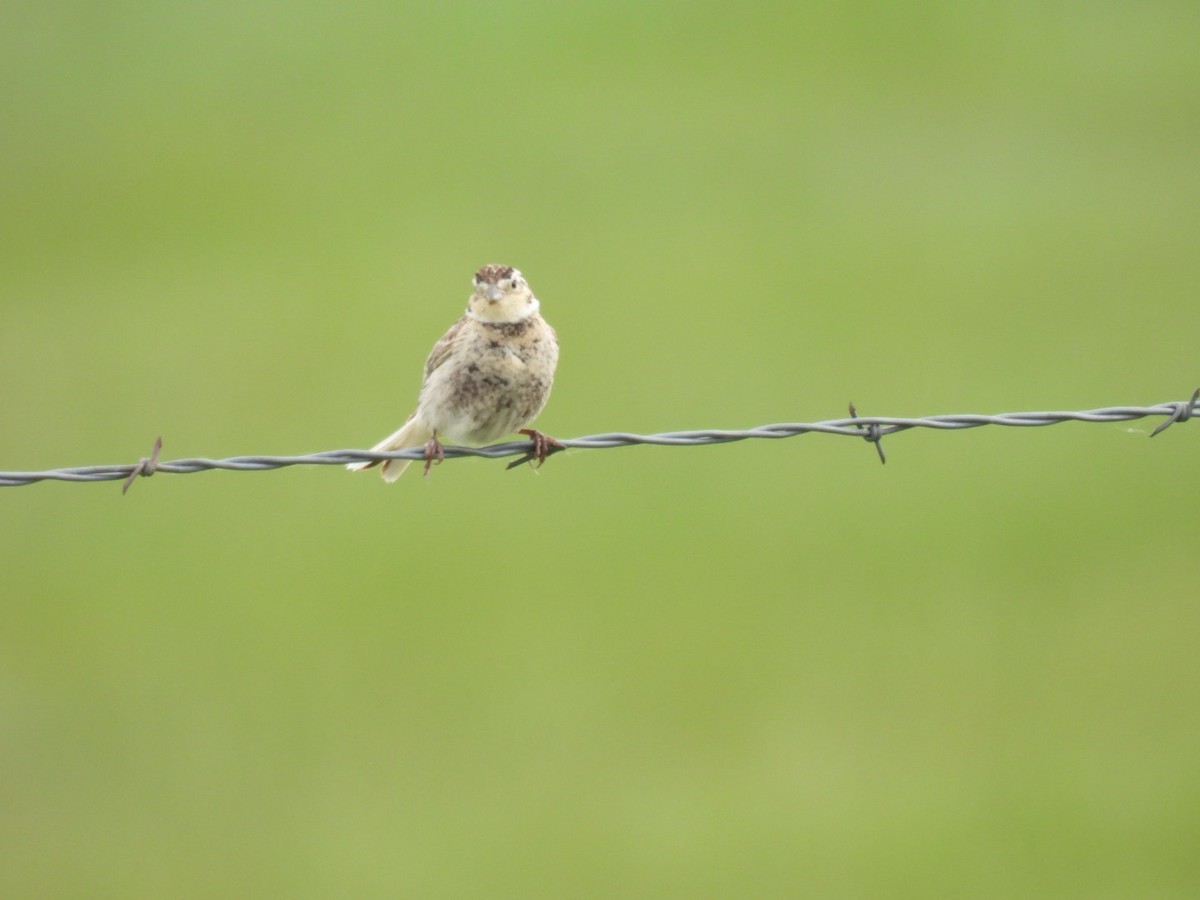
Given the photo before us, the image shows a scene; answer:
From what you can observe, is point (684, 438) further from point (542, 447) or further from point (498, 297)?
point (498, 297)

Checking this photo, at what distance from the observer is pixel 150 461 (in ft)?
12.4

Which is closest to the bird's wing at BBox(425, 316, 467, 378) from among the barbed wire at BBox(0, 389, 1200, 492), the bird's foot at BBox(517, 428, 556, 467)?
the bird's foot at BBox(517, 428, 556, 467)

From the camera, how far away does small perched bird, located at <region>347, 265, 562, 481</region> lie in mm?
5332

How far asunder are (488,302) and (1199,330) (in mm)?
9281

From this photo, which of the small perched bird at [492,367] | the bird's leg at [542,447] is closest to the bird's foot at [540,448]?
the bird's leg at [542,447]

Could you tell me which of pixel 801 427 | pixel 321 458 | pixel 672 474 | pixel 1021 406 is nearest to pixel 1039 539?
pixel 1021 406

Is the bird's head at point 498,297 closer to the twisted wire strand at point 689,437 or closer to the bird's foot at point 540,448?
the bird's foot at point 540,448

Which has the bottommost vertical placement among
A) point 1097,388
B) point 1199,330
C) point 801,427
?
point 801,427

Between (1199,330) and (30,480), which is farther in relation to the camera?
(1199,330)

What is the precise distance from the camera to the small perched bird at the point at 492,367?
5.33 meters

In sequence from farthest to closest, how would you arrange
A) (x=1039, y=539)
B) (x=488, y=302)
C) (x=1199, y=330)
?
(x=1199, y=330), (x=1039, y=539), (x=488, y=302)

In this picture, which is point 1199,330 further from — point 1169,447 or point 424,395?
point 424,395

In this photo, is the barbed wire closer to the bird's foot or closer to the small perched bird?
the bird's foot

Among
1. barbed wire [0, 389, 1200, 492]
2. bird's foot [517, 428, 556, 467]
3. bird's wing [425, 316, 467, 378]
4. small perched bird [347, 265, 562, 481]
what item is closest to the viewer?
barbed wire [0, 389, 1200, 492]
